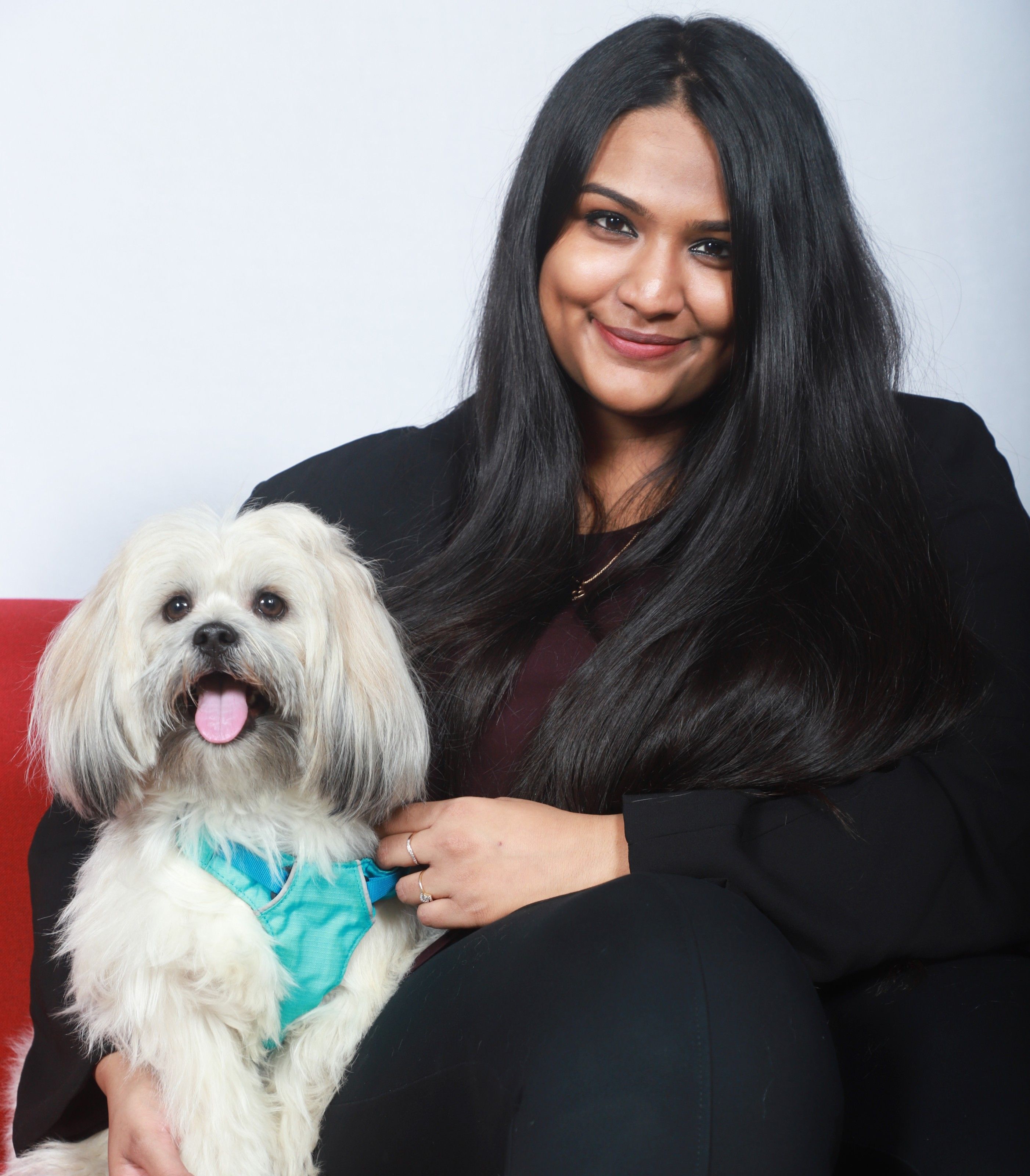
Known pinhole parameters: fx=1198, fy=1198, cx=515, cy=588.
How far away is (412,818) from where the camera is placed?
4.85 ft

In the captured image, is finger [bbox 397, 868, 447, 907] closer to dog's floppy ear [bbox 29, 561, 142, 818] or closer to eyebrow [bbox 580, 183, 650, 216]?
dog's floppy ear [bbox 29, 561, 142, 818]

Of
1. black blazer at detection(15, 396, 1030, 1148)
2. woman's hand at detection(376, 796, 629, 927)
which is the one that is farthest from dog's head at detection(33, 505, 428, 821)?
black blazer at detection(15, 396, 1030, 1148)

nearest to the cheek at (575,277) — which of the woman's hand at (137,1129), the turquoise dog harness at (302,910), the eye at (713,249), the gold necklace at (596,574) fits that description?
the eye at (713,249)

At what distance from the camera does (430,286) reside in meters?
2.50

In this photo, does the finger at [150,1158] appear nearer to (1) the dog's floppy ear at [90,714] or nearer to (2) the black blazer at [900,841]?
(2) the black blazer at [900,841]

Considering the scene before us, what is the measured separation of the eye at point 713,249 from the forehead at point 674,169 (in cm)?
4

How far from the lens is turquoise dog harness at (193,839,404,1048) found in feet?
4.42

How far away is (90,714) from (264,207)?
1.40m

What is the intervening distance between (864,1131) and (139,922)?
0.79 meters

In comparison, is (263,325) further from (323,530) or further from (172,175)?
(323,530)

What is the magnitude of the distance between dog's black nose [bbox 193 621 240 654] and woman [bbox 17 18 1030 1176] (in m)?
0.33

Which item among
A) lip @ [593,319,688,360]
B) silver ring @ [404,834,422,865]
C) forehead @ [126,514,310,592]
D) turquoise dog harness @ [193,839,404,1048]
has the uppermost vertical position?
lip @ [593,319,688,360]

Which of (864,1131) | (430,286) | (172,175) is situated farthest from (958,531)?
(172,175)

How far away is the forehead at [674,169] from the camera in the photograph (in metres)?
1.53
